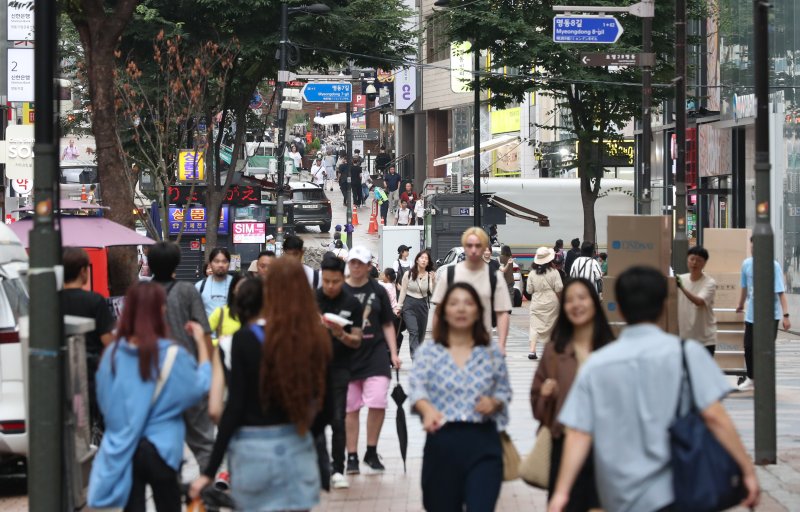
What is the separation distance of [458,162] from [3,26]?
34.1 m

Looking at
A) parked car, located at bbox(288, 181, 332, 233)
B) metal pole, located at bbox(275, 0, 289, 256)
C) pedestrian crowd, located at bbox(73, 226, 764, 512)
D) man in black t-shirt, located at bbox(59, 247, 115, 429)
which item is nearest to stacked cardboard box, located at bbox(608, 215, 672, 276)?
man in black t-shirt, located at bbox(59, 247, 115, 429)

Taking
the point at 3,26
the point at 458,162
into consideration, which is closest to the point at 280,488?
the point at 3,26

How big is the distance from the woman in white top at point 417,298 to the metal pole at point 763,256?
7.82m

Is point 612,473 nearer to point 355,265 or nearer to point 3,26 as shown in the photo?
point 355,265

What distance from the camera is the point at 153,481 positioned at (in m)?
6.69

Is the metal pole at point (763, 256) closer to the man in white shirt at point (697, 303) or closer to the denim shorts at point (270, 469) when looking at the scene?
the man in white shirt at point (697, 303)

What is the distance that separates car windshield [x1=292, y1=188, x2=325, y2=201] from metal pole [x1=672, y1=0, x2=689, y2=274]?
27.7 meters

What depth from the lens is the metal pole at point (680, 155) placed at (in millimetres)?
19281

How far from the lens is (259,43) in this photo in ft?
110

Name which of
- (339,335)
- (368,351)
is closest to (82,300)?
(339,335)

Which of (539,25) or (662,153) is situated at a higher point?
(539,25)

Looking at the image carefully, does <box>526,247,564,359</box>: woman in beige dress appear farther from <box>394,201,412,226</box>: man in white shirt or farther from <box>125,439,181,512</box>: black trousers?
<box>394,201,412,226</box>: man in white shirt

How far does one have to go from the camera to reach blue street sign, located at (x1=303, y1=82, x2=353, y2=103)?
118 ft

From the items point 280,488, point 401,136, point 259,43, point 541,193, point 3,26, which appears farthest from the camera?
point 401,136
